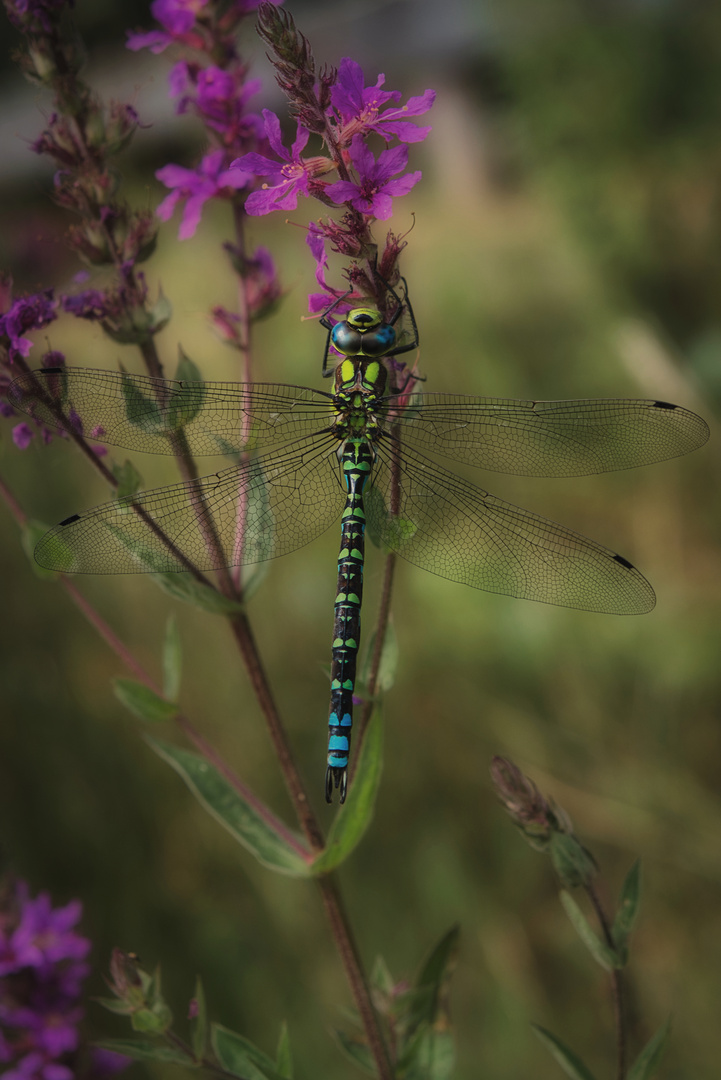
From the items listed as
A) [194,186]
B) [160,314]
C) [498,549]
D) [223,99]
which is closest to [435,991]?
[498,549]

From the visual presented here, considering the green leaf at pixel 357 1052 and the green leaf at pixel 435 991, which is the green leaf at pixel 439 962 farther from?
the green leaf at pixel 357 1052

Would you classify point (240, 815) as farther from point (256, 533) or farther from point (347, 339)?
point (347, 339)

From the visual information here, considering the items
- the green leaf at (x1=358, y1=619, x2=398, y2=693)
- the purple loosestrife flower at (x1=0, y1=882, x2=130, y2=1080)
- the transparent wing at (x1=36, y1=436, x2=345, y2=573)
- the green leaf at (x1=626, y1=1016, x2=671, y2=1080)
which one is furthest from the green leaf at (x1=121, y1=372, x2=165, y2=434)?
the green leaf at (x1=626, y1=1016, x2=671, y2=1080)

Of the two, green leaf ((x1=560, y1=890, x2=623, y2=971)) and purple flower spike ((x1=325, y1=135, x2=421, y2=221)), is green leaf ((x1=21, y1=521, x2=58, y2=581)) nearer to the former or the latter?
purple flower spike ((x1=325, y1=135, x2=421, y2=221))

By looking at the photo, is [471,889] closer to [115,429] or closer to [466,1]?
[115,429]

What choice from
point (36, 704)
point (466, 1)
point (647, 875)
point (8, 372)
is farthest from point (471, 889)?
point (466, 1)
